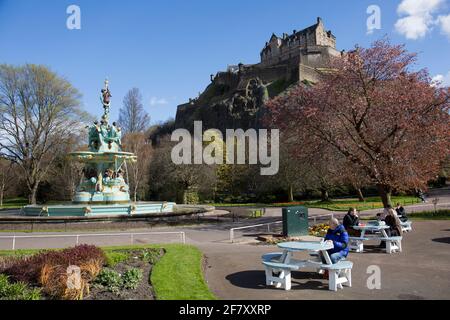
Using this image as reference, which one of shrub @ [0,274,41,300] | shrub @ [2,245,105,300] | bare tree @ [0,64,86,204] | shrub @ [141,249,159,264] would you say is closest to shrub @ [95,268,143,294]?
shrub @ [2,245,105,300]

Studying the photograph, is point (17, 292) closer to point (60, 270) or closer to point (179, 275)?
point (60, 270)

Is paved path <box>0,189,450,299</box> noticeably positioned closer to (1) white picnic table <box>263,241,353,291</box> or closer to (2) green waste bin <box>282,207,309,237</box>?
(1) white picnic table <box>263,241,353,291</box>

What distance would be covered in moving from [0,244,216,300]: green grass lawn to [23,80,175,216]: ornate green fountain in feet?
38.3

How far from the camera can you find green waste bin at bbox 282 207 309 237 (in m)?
15.7

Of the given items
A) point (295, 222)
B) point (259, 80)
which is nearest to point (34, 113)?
point (295, 222)

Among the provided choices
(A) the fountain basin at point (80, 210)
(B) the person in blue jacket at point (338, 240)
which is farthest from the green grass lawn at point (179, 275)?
(A) the fountain basin at point (80, 210)

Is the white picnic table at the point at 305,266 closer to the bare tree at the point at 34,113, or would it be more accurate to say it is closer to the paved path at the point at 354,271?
the paved path at the point at 354,271

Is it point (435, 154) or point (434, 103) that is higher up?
point (434, 103)

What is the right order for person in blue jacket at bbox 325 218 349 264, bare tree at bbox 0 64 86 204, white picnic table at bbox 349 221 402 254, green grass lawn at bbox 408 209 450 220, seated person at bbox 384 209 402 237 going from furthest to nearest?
bare tree at bbox 0 64 86 204, green grass lawn at bbox 408 209 450 220, seated person at bbox 384 209 402 237, white picnic table at bbox 349 221 402 254, person in blue jacket at bbox 325 218 349 264

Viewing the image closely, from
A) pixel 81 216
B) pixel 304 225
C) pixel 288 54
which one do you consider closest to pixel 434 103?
pixel 304 225
